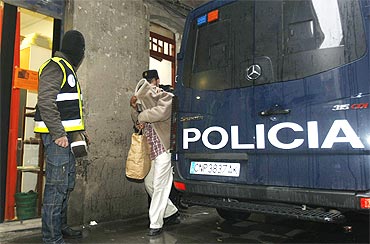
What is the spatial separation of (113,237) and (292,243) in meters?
1.96

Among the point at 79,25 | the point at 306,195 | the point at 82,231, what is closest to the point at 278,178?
the point at 306,195

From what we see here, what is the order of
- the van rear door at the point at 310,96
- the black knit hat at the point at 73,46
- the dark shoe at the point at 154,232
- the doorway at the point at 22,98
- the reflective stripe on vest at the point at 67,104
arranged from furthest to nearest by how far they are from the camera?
the doorway at the point at 22,98 < the dark shoe at the point at 154,232 < the black knit hat at the point at 73,46 < the reflective stripe on vest at the point at 67,104 < the van rear door at the point at 310,96

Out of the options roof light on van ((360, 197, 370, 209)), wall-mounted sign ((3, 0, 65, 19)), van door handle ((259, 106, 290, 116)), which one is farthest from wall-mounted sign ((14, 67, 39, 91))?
roof light on van ((360, 197, 370, 209))

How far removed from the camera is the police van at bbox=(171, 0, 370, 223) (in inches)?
103

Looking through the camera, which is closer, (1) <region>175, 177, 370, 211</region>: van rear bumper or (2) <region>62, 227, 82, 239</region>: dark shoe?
(1) <region>175, 177, 370, 211</region>: van rear bumper

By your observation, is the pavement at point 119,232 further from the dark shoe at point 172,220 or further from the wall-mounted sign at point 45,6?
the wall-mounted sign at point 45,6

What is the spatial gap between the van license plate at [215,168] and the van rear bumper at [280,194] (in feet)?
0.32

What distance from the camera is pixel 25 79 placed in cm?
470

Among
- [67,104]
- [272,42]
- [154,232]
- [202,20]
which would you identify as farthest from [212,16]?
[154,232]

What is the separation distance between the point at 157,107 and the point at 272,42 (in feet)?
5.34

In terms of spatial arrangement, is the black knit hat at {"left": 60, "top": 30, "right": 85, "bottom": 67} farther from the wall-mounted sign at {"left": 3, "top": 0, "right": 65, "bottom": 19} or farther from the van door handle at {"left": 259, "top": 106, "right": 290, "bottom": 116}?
the van door handle at {"left": 259, "top": 106, "right": 290, "bottom": 116}

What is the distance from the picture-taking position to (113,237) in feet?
13.1

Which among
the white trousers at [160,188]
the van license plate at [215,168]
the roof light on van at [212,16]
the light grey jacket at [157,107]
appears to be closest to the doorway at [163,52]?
the light grey jacket at [157,107]

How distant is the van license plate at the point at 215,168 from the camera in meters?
3.20
